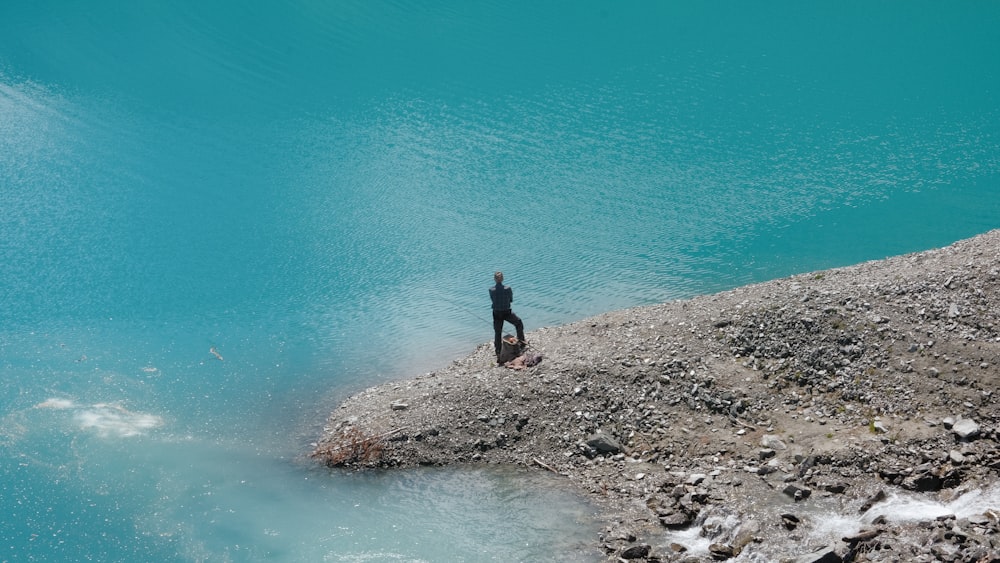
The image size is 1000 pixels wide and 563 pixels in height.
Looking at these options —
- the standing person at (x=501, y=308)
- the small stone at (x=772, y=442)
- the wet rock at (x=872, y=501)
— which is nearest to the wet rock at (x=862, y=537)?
the wet rock at (x=872, y=501)

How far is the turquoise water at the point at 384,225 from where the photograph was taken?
51.3ft

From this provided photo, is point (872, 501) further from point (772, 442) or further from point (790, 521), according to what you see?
point (772, 442)

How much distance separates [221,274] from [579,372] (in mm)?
12207

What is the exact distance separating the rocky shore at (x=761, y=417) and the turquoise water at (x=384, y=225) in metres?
1.01

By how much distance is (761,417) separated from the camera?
15383mm

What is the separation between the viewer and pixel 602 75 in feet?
124

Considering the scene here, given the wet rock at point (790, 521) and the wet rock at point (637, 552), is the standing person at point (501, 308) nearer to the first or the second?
the wet rock at point (637, 552)

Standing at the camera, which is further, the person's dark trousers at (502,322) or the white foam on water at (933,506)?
the person's dark trousers at (502,322)

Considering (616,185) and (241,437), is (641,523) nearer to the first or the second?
(241,437)

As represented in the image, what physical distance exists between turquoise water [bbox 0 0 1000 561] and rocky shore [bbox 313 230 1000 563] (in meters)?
1.01

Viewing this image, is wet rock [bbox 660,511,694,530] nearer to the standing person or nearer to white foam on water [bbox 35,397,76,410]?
the standing person

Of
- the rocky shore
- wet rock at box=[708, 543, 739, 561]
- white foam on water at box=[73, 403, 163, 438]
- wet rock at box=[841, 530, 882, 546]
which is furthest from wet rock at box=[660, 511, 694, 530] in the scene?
white foam on water at box=[73, 403, 163, 438]

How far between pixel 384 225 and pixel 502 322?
10.2 m

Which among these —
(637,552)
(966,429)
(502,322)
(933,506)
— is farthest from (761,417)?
(502,322)
